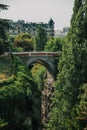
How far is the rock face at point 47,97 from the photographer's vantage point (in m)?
77.4

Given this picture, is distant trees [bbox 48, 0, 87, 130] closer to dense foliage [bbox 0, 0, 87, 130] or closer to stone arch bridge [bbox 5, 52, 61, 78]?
dense foliage [bbox 0, 0, 87, 130]

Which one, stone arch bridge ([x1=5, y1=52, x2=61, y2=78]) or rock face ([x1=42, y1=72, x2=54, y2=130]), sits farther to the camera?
stone arch bridge ([x1=5, y1=52, x2=61, y2=78])

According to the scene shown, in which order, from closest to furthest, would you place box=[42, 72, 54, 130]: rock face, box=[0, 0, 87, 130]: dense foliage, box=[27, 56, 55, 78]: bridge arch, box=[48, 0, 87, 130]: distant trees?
box=[0, 0, 87, 130]: dense foliage, box=[48, 0, 87, 130]: distant trees, box=[42, 72, 54, 130]: rock face, box=[27, 56, 55, 78]: bridge arch

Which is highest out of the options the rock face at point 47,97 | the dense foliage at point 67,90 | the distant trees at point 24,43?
the dense foliage at point 67,90

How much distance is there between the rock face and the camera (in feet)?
254

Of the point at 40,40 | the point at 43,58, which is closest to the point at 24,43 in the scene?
the point at 40,40

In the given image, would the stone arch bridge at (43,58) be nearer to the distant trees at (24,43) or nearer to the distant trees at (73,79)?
the distant trees at (73,79)

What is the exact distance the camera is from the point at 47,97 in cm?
8325

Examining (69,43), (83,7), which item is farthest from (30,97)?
(83,7)

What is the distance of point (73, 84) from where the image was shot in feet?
136

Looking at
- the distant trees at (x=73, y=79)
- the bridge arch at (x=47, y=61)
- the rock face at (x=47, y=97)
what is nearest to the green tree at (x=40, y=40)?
the rock face at (x=47, y=97)

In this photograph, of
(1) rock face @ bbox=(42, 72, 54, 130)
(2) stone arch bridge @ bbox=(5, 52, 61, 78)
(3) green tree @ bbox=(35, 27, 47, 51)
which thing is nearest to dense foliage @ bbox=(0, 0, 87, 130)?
(1) rock face @ bbox=(42, 72, 54, 130)

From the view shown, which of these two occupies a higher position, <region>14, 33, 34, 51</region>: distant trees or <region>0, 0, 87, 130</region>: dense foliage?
<region>0, 0, 87, 130</region>: dense foliage

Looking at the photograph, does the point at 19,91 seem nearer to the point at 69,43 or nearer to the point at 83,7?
the point at 69,43
